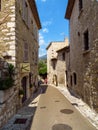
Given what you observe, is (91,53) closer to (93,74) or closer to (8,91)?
(93,74)

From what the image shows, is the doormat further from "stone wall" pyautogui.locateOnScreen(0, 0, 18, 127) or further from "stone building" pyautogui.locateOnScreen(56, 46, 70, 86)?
"stone building" pyautogui.locateOnScreen(56, 46, 70, 86)

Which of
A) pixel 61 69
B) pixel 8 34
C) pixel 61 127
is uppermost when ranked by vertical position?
pixel 8 34

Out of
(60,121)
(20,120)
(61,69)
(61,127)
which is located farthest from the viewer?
(61,69)

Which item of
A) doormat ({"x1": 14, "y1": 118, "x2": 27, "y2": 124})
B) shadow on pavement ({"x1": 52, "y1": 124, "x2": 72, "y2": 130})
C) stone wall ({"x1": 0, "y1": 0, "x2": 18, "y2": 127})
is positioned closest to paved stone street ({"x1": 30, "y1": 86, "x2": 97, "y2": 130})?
shadow on pavement ({"x1": 52, "y1": 124, "x2": 72, "y2": 130})

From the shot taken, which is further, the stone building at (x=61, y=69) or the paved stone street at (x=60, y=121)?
→ the stone building at (x=61, y=69)

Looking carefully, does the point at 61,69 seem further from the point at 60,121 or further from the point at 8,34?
the point at 60,121

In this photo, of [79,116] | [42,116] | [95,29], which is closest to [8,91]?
[42,116]

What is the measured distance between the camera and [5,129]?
18.7ft

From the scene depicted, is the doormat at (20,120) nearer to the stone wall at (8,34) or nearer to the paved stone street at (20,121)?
the paved stone street at (20,121)

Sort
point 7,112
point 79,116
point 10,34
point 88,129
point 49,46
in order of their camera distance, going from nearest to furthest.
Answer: point 88,129 → point 7,112 → point 79,116 → point 10,34 → point 49,46

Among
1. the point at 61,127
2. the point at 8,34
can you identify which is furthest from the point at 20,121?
the point at 8,34

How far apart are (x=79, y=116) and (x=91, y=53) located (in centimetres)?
336

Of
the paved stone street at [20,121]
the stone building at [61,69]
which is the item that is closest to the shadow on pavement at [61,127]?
the paved stone street at [20,121]

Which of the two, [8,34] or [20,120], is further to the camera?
[8,34]
